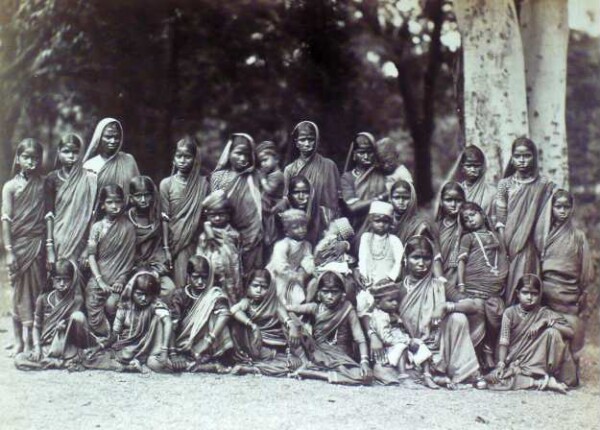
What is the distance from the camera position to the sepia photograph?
566cm

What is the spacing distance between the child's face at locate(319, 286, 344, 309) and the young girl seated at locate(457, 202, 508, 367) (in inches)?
34.5

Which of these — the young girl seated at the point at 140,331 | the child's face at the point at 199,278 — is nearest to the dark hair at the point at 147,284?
the young girl seated at the point at 140,331

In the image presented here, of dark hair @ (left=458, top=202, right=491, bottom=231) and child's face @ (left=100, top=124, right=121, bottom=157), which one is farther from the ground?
child's face @ (left=100, top=124, right=121, bottom=157)

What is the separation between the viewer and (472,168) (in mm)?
5793

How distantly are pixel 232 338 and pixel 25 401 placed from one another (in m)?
1.51

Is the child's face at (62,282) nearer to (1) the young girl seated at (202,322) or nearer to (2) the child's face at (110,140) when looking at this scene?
(1) the young girl seated at (202,322)

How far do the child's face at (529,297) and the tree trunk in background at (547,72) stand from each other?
3.18 feet

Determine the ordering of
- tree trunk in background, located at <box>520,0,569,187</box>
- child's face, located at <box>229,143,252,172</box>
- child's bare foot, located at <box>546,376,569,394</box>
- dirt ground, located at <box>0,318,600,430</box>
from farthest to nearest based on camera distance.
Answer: tree trunk in background, located at <box>520,0,569,187</box>, child's face, located at <box>229,143,252,172</box>, child's bare foot, located at <box>546,376,569,394</box>, dirt ground, located at <box>0,318,600,430</box>

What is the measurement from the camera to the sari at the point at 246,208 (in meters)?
5.80

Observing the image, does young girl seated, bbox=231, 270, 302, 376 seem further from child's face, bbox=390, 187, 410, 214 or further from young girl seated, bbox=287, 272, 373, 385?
child's face, bbox=390, 187, 410, 214

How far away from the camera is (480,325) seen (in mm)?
5699

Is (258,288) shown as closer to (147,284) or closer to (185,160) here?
(147,284)

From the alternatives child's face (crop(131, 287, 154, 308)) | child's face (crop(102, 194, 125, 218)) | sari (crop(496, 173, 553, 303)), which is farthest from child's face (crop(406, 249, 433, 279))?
child's face (crop(102, 194, 125, 218))

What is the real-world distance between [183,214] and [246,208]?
0.47m
